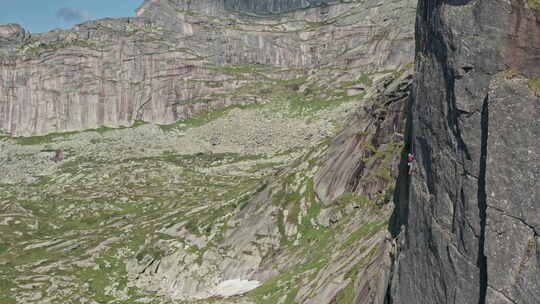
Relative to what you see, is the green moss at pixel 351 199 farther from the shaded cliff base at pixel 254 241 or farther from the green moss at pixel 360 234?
the green moss at pixel 360 234

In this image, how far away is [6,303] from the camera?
263 feet

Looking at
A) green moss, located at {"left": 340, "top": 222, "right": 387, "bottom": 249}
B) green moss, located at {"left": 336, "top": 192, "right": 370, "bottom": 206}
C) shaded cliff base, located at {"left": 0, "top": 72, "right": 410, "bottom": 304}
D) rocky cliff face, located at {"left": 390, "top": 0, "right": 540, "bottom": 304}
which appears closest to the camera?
rocky cliff face, located at {"left": 390, "top": 0, "right": 540, "bottom": 304}

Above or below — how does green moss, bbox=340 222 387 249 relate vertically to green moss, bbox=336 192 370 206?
below

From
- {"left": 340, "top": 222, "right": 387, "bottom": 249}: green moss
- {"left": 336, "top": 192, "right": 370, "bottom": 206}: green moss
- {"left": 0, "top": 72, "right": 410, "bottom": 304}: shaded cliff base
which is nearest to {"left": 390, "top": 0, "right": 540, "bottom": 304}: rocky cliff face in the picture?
{"left": 0, "top": 72, "right": 410, "bottom": 304}: shaded cliff base

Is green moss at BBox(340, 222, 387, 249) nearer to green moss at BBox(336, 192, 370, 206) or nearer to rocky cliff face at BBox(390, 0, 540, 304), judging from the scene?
green moss at BBox(336, 192, 370, 206)

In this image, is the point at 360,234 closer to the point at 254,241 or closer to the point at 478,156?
the point at 254,241

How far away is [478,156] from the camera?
14.9 m

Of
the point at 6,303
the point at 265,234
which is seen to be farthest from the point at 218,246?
the point at 6,303

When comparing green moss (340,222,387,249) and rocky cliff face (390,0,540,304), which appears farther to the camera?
green moss (340,222,387,249)

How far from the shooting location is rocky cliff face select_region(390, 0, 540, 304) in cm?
1354

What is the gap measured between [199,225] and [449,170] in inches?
2666

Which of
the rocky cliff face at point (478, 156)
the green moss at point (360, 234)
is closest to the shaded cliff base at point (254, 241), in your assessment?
the green moss at point (360, 234)

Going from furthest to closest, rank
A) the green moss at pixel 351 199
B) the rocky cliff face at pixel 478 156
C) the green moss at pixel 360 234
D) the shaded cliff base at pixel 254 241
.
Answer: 1. the green moss at pixel 351 199
2. the shaded cliff base at pixel 254 241
3. the green moss at pixel 360 234
4. the rocky cliff face at pixel 478 156

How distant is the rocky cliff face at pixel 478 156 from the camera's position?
13.5 m
